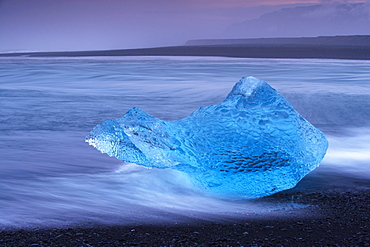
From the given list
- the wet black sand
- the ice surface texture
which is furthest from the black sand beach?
the ice surface texture

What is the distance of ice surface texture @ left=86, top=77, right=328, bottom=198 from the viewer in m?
3.12

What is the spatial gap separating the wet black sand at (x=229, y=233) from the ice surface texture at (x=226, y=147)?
396 millimetres

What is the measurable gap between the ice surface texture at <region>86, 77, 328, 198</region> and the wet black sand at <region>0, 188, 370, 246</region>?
0.40m

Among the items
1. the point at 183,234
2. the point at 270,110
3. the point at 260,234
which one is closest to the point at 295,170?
the point at 270,110

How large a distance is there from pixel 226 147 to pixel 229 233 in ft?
2.49

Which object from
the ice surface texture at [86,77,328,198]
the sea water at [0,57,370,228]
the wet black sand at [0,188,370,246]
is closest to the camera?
the wet black sand at [0,188,370,246]

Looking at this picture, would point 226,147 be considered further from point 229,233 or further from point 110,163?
point 110,163

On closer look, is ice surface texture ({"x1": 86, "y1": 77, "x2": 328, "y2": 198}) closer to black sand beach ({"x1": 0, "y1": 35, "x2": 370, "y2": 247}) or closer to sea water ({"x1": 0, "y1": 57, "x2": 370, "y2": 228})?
sea water ({"x1": 0, "y1": 57, "x2": 370, "y2": 228})

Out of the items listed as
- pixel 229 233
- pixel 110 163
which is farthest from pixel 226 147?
pixel 110 163

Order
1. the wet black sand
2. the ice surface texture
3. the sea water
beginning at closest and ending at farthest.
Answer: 1. the wet black sand
2. the sea water
3. the ice surface texture

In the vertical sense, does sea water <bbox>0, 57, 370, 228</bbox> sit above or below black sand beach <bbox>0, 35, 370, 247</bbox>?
above

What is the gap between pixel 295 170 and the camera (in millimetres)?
3221

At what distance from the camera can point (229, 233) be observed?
8.53 feet

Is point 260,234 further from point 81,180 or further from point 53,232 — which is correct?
point 81,180
